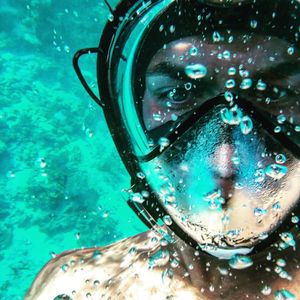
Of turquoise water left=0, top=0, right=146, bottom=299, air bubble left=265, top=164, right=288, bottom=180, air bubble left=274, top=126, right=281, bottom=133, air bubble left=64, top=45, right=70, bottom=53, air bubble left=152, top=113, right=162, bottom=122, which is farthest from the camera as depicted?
air bubble left=64, top=45, right=70, bottom=53

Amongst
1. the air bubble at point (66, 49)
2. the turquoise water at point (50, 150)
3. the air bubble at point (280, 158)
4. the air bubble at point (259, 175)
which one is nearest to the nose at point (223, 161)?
the air bubble at point (259, 175)

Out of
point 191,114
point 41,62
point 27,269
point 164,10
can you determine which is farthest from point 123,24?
point 41,62

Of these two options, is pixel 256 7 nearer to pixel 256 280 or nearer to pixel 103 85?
pixel 103 85

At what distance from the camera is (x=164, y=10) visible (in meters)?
1.91

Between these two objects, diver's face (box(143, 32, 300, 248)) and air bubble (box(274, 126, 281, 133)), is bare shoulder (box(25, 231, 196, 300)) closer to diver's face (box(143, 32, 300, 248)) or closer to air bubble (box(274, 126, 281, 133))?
diver's face (box(143, 32, 300, 248))

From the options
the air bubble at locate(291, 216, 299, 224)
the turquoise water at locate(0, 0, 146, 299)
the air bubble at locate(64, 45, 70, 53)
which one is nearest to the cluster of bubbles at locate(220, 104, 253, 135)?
the air bubble at locate(291, 216, 299, 224)

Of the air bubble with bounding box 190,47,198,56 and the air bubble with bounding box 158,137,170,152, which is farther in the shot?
the air bubble with bounding box 158,137,170,152

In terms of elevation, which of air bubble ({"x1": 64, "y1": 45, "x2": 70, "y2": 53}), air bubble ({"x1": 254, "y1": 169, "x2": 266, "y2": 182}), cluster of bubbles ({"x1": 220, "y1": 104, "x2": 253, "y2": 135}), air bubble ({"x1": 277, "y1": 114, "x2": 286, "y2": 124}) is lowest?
air bubble ({"x1": 254, "y1": 169, "x2": 266, "y2": 182})

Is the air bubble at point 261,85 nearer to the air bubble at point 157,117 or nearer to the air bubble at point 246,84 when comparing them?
the air bubble at point 246,84

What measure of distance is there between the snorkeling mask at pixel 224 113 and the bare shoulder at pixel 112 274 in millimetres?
321

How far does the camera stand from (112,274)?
2266 mm

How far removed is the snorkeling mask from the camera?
5.35 ft

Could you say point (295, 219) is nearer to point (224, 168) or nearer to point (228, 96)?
point (224, 168)

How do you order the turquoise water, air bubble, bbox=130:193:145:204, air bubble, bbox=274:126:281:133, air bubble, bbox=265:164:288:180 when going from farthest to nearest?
the turquoise water
air bubble, bbox=130:193:145:204
air bubble, bbox=274:126:281:133
air bubble, bbox=265:164:288:180
